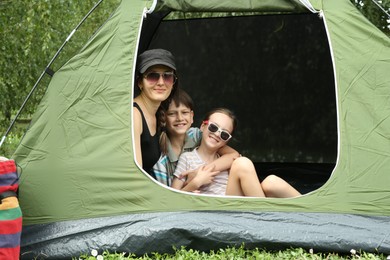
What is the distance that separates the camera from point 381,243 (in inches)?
115

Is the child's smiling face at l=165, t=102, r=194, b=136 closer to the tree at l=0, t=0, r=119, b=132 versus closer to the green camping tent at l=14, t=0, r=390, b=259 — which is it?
the green camping tent at l=14, t=0, r=390, b=259

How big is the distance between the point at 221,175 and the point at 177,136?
0.36 metres

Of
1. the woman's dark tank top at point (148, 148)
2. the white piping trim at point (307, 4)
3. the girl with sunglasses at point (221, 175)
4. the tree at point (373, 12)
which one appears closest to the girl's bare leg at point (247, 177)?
the girl with sunglasses at point (221, 175)

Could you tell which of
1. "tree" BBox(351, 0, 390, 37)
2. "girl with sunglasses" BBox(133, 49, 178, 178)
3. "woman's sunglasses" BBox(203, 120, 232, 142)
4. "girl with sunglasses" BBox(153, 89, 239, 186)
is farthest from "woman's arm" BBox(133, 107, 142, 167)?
"tree" BBox(351, 0, 390, 37)

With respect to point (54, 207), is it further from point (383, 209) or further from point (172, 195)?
point (383, 209)

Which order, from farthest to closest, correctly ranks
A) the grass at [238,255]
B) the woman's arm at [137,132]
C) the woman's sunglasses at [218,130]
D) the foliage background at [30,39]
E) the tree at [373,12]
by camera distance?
the foliage background at [30,39] → the tree at [373,12] → the woman's sunglasses at [218,130] → the woman's arm at [137,132] → the grass at [238,255]

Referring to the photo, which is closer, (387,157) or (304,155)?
(387,157)

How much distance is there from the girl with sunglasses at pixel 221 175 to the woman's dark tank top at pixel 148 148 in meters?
0.16

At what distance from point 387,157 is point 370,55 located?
507 millimetres

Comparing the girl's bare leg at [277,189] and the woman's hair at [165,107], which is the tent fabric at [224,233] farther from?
the woman's hair at [165,107]

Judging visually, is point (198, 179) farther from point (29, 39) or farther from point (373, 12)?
point (29, 39)

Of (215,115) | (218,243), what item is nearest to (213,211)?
(218,243)

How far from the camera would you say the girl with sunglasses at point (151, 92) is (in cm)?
342

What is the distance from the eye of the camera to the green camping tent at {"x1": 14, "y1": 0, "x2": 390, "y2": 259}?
2996 millimetres
